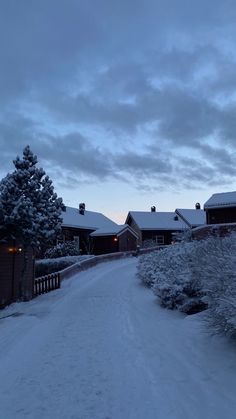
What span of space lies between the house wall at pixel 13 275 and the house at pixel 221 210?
60.0 feet

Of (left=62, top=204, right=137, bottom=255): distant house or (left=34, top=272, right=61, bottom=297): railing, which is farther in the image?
(left=62, top=204, right=137, bottom=255): distant house

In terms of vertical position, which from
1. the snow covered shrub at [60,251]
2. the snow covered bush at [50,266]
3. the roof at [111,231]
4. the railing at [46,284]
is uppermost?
the roof at [111,231]

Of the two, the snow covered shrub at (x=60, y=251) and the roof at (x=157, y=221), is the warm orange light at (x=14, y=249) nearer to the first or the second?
the snow covered shrub at (x=60, y=251)

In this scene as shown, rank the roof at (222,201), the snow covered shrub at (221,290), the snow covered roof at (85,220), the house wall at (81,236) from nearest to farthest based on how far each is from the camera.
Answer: the snow covered shrub at (221,290) → the roof at (222,201) → the house wall at (81,236) → the snow covered roof at (85,220)

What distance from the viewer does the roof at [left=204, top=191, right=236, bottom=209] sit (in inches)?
1321

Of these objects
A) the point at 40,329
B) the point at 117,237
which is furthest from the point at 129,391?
the point at 117,237

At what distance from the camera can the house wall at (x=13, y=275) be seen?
1800 centimetres

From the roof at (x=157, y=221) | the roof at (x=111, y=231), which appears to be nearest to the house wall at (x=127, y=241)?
the roof at (x=111, y=231)

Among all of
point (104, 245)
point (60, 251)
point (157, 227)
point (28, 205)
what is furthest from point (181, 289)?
point (157, 227)

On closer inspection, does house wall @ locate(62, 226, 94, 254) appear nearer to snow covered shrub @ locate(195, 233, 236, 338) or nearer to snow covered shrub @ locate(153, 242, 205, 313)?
snow covered shrub @ locate(153, 242, 205, 313)

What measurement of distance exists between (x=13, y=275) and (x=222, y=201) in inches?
801

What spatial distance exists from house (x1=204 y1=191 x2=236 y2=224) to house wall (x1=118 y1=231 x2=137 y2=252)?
21.7 meters

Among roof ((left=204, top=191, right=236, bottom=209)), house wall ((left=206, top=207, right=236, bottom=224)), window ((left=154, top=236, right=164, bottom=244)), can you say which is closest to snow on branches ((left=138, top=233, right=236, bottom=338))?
roof ((left=204, top=191, right=236, bottom=209))

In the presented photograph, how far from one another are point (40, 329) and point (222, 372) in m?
6.08
